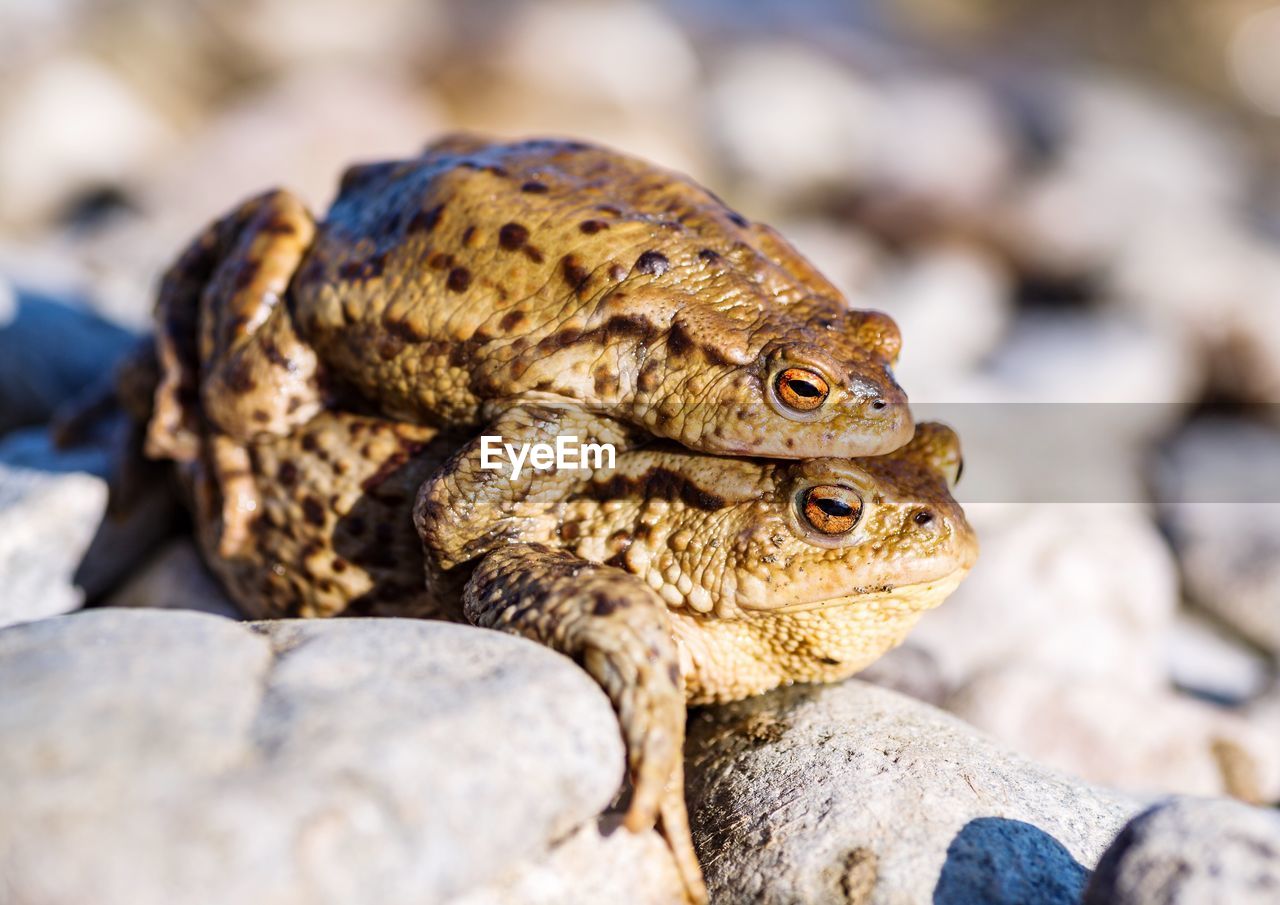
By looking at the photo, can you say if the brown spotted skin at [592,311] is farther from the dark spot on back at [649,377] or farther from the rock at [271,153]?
the rock at [271,153]

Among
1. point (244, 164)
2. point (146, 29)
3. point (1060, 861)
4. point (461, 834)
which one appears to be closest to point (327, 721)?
point (461, 834)

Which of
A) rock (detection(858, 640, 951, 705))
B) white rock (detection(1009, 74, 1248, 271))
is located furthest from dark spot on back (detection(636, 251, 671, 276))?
white rock (detection(1009, 74, 1248, 271))

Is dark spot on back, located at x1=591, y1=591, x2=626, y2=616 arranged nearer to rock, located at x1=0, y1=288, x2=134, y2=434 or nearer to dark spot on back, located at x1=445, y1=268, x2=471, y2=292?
dark spot on back, located at x1=445, y1=268, x2=471, y2=292

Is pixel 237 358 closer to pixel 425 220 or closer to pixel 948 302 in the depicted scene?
pixel 425 220

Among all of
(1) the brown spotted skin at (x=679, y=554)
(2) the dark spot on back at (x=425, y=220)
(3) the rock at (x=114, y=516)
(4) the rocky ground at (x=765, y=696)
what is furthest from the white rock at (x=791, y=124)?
(1) the brown spotted skin at (x=679, y=554)

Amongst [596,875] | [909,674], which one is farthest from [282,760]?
[909,674]

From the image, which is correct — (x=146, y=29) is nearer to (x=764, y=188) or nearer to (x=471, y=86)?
(x=471, y=86)

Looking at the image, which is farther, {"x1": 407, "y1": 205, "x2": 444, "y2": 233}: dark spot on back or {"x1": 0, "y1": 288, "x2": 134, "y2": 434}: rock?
{"x1": 0, "y1": 288, "x2": 134, "y2": 434}: rock
